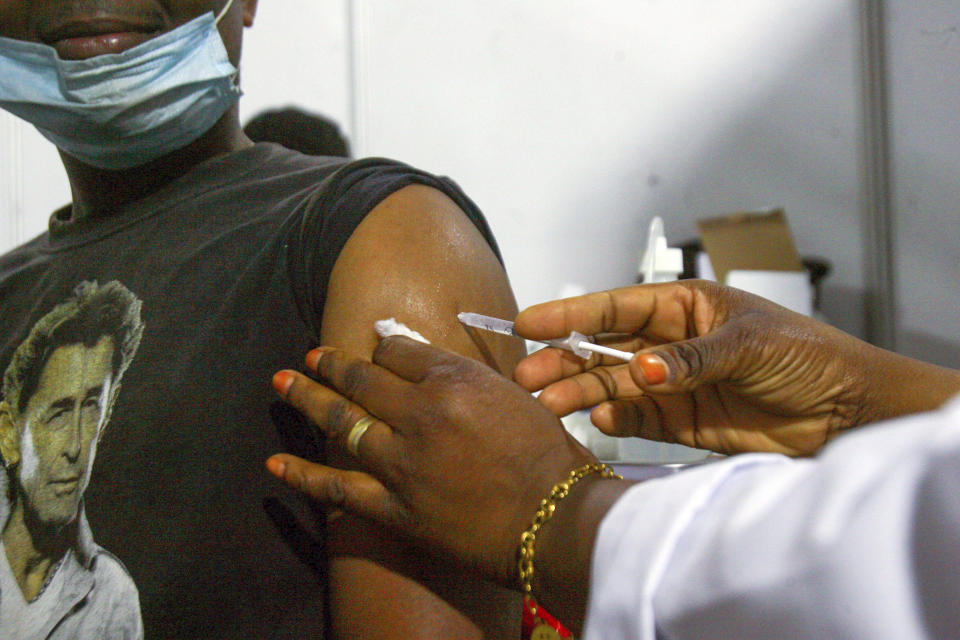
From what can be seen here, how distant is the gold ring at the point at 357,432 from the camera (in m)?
0.66

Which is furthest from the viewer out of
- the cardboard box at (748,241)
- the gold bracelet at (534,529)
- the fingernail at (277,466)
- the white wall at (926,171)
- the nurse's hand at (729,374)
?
the white wall at (926,171)

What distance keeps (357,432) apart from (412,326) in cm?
16

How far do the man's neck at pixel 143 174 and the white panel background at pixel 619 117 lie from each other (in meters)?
1.59

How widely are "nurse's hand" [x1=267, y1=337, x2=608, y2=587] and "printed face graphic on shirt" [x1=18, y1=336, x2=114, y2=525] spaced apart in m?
0.34

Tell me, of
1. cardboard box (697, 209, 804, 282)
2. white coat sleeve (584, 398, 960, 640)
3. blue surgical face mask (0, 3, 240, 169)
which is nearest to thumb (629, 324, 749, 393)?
white coat sleeve (584, 398, 960, 640)

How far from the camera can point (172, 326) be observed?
931 millimetres

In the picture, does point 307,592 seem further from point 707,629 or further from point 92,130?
point 92,130

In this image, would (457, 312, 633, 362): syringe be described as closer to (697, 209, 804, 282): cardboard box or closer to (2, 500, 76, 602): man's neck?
(2, 500, 76, 602): man's neck

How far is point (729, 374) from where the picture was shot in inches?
31.2

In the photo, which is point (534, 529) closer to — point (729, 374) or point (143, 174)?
point (729, 374)

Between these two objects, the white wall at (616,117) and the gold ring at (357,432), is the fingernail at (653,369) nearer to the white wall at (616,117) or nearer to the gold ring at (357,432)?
the gold ring at (357,432)

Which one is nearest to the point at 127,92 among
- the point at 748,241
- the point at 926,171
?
the point at 748,241

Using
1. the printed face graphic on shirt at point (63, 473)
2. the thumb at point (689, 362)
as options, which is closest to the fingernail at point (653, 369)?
the thumb at point (689, 362)

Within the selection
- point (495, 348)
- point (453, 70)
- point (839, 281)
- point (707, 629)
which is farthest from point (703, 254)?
point (707, 629)
